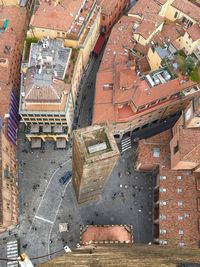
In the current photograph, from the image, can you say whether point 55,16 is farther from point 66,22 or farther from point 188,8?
point 188,8

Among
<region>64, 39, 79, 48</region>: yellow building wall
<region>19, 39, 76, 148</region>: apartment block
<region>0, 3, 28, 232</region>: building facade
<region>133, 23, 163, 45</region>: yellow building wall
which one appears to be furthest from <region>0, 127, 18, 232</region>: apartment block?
<region>133, 23, 163, 45</region>: yellow building wall

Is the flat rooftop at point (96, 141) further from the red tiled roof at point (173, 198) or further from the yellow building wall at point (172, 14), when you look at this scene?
the yellow building wall at point (172, 14)

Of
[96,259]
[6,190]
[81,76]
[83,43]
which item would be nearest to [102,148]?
[96,259]

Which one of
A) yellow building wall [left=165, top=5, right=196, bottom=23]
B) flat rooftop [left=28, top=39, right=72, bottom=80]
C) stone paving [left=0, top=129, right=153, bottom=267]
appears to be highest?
yellow building wall [left=165, top=5, right=196, bottom=23]

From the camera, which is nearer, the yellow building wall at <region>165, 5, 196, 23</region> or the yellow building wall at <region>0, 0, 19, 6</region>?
the yellow building wall at <region>0, 0, 19, 6</region>

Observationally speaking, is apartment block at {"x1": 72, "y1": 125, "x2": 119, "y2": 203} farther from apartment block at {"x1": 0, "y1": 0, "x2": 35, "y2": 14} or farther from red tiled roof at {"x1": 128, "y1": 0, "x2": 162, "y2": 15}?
apartment block at {"x1": 0, "y1": 0, "x2": 35, "y2": 14}

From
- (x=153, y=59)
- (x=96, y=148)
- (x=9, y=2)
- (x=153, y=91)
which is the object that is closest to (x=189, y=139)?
(x=153, y=91)
